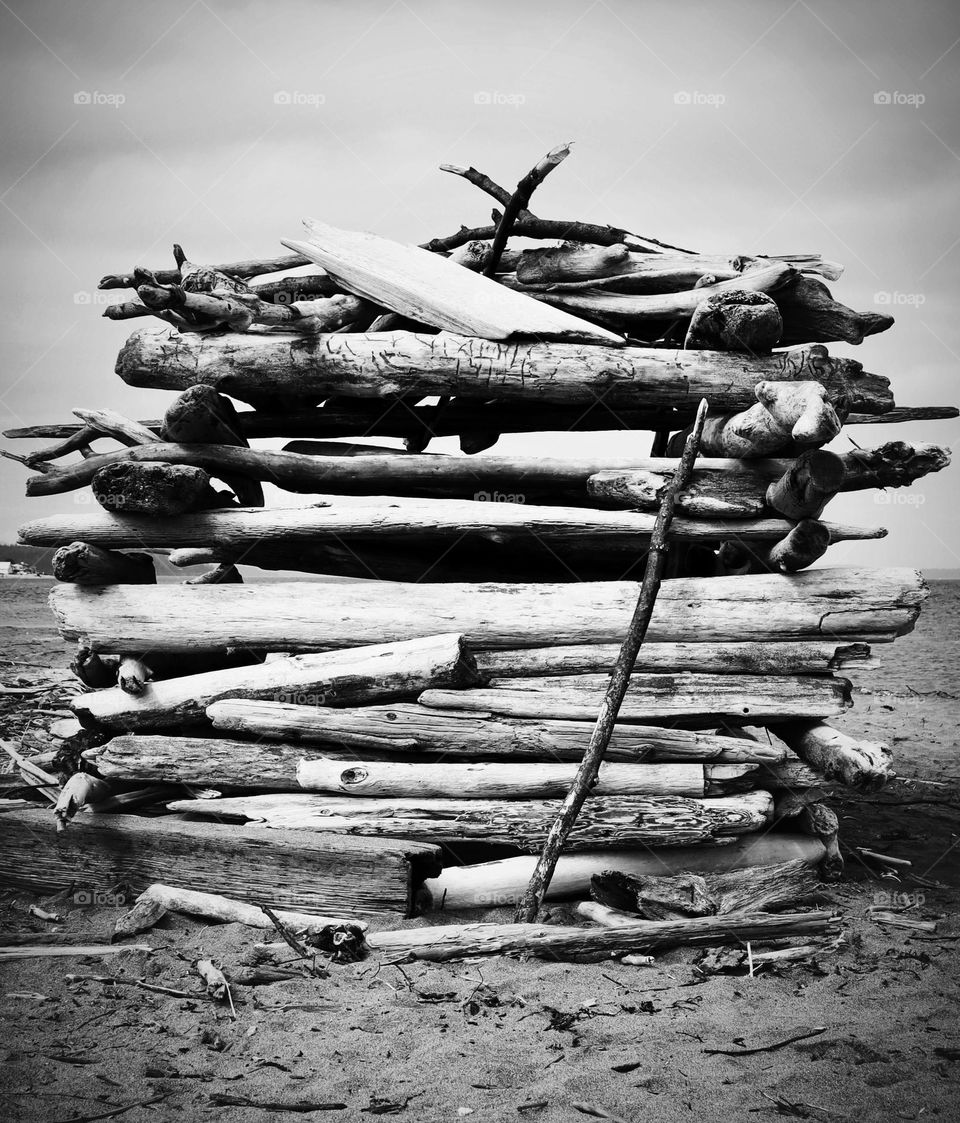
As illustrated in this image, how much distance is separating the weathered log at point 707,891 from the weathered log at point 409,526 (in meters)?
2.02

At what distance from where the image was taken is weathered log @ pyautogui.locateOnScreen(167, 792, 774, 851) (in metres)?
4.82

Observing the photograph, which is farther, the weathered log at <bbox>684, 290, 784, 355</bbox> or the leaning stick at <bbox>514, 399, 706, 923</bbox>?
the weathered log at <bbox>684, 290, 784, 355</bbox>

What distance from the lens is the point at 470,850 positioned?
16.7ft

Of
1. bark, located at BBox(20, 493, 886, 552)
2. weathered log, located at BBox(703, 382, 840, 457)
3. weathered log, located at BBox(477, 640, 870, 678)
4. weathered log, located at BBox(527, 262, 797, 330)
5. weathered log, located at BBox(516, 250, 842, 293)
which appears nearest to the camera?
weathered log, located at BBox(703, 382, 840, 457)

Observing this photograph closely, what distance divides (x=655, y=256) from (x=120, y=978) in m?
5.78

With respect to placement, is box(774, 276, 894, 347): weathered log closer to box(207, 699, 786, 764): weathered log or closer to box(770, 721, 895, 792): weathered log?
box(770, 721, 895, 792): weathered log

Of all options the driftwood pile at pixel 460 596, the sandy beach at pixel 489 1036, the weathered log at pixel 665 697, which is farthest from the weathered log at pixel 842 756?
the sandy beach at pixel 489 1036

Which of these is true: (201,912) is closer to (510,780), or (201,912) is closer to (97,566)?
(510,780)

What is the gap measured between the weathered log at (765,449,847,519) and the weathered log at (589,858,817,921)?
2.11 m

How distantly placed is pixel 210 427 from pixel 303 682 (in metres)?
1.81

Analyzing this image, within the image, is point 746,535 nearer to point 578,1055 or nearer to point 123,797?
point 578,1055

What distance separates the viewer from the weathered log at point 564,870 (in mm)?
4754

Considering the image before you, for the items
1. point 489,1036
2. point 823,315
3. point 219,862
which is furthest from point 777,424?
point 219,862

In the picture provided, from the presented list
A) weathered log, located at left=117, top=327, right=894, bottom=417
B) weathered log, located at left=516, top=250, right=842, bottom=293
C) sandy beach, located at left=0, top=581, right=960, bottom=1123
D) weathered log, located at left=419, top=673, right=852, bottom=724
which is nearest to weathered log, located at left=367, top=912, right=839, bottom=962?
sandy beach, located at left=0, top=581, right=960, bottom=1123
